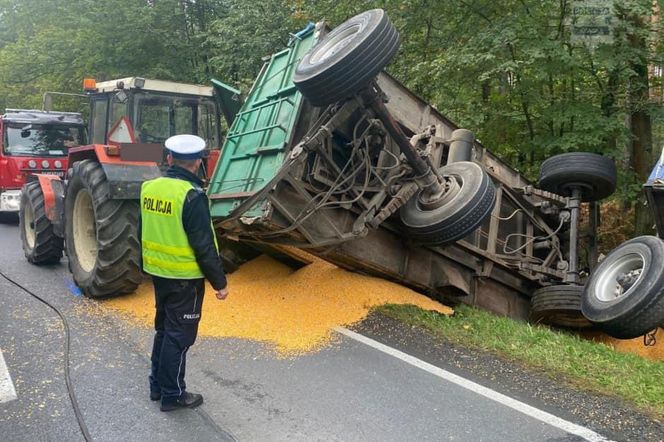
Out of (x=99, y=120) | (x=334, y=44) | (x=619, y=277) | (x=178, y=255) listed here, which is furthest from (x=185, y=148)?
(x=99, y=120)

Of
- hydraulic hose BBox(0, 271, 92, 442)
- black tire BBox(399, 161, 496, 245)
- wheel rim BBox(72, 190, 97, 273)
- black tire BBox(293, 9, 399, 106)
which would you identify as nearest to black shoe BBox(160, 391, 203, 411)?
hydraulic hose BBox(0, 271, 92, 442)

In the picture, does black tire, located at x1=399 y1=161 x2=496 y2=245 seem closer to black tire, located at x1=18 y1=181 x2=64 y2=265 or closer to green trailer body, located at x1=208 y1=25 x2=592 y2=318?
green trailer body, located at x1=208 y1=25 x2=592 y2=318

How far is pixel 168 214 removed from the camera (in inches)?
138

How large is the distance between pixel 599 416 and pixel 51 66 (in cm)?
1975

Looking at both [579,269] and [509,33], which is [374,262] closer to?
[579,269]

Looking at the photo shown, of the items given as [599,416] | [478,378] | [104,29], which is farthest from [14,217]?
[599,416]

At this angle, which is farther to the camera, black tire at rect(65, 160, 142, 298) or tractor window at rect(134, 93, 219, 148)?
tractor window at rect(134, 93, 219, 148)

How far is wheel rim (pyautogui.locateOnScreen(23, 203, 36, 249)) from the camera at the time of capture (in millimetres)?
8453

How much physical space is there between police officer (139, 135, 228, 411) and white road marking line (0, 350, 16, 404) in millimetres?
996

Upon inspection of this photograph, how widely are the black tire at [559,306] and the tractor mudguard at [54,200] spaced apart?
5932mm

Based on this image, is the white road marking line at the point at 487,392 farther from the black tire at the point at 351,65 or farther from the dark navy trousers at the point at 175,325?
the black tire at the point at 351,65

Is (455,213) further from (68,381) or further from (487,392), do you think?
(68,381)

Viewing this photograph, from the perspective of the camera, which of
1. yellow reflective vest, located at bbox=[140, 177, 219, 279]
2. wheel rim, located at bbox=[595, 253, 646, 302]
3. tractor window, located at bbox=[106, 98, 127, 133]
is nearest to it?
yellow reflective vest, located at bbox=[140, 177, 219, 279]

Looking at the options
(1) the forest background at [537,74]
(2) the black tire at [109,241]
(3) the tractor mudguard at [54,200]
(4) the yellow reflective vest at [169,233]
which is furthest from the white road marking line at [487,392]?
(1) the forest background at [537,74]
